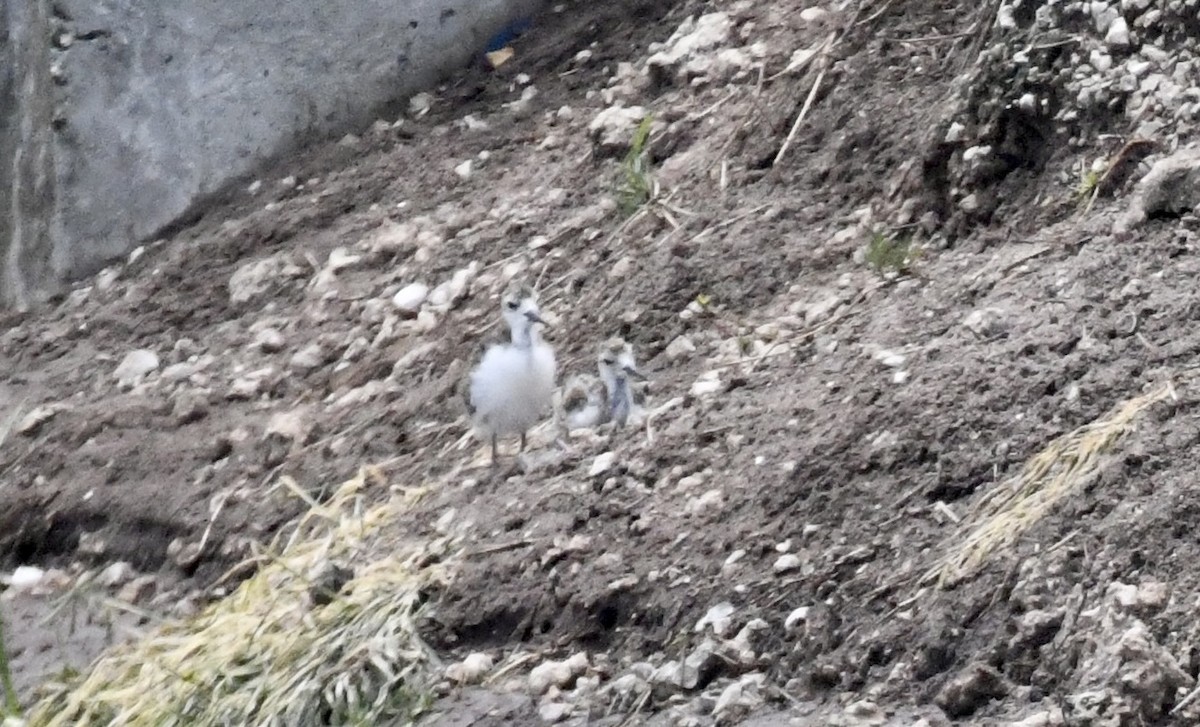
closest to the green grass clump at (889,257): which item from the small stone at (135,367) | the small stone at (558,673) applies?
the small stone at (558,673)

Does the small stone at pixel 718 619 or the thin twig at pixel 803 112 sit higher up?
the thin twig at pixel 803 112

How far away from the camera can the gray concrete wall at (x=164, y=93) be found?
23.9 feet

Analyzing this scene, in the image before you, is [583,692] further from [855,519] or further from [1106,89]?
[1106,89]

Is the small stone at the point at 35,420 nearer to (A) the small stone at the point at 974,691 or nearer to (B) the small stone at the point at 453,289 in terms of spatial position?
(B) the small stone at the point at 453,289

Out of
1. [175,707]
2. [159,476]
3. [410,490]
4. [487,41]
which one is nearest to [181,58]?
[487,41]

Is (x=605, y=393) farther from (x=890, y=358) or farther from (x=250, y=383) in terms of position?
(x=250, y=383)

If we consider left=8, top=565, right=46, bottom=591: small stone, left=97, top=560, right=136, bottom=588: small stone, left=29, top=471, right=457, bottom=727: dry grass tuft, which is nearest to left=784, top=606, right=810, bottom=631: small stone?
left=29, top=471, right=457, bottom=727: dry grass tuft

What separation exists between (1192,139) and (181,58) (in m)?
4.35

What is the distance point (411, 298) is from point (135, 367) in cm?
122

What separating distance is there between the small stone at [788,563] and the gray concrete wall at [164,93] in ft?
13.8

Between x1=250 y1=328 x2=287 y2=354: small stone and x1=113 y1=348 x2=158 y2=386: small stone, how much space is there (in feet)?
1.50

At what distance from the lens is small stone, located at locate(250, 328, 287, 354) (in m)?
6.45

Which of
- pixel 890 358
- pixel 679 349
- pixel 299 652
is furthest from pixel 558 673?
pixel 679 349

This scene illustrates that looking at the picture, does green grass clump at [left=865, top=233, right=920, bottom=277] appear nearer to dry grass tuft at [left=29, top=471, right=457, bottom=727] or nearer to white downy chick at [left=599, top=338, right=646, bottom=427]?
Result: white downy chick at [left=599, top=338, right=646, bottom=427]
